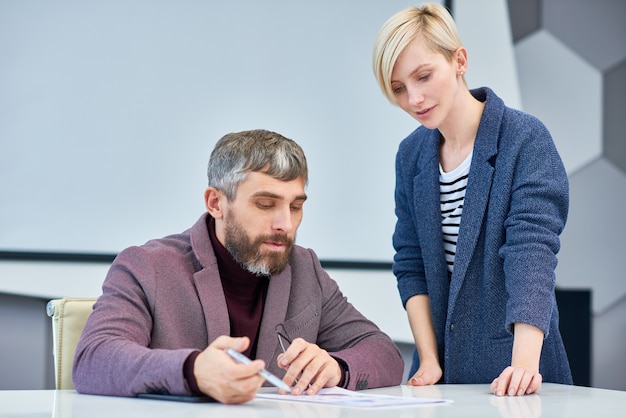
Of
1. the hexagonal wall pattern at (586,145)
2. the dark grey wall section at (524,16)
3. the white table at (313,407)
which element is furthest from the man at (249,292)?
the dark grey wall section at (524,16)

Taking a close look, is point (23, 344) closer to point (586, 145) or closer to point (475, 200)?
point (475, 200)

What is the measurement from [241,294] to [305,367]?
36cm

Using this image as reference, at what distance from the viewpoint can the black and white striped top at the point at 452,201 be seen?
2.07m

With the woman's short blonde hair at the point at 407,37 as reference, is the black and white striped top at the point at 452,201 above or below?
below

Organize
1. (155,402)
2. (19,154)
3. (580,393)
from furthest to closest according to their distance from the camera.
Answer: (19,154)
(580,393)
(155,402)

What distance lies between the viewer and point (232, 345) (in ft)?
4.72

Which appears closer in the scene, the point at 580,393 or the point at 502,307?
the point at 580,393

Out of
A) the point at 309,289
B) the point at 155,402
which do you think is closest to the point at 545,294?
the point at 309,289

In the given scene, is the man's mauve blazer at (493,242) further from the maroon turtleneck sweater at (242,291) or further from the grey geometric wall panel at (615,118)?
the grey geometric wall panel at (615,118)

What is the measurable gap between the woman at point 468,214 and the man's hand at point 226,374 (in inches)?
24.6

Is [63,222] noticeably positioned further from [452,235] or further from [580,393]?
[580,393]

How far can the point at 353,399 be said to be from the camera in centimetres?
151

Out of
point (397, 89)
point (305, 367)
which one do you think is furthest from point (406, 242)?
point (305, 367)

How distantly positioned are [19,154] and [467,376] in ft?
7.32
